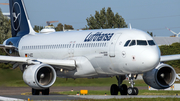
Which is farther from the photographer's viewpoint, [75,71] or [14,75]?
[14,75]

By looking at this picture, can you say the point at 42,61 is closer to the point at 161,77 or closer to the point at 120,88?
the point at 120,88

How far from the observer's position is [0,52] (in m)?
44.4

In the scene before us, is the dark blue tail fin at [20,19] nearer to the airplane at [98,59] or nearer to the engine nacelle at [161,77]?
the airplane at [98,59]

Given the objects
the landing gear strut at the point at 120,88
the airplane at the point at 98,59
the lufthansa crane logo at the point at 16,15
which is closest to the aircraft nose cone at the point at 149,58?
the airplane at the point at 98,59

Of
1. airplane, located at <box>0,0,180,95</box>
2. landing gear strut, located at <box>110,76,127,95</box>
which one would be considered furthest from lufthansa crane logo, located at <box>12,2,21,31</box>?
landing gear strut, located at <box>110,76,127,95</box>

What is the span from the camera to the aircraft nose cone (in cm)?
2041

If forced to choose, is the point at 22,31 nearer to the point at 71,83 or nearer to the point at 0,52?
the point at 71,83

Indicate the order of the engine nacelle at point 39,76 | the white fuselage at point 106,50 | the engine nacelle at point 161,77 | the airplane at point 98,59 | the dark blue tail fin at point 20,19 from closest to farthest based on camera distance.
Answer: the white fuselage at point 106,50
the airplane at point 98,59
the engine nacelle at point 39,76
the engine nacelle at point 161,77
the dark blue tail fin at point 20,19

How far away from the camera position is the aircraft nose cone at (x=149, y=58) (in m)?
20.4

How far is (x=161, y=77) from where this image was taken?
2477cm

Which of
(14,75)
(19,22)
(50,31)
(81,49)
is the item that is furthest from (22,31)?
(81,49)

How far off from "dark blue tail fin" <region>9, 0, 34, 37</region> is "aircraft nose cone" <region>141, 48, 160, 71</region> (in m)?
15.0

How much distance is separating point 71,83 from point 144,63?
60.5ft

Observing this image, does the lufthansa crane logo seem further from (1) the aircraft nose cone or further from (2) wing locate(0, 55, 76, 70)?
(1) the aircraft nose cone
